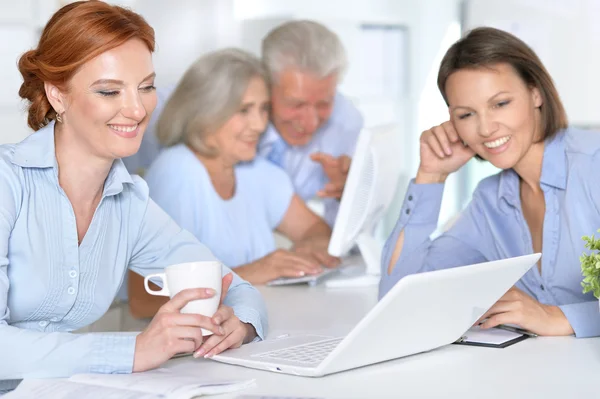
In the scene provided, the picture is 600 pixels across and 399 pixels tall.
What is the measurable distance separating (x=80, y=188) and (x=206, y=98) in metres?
1.49

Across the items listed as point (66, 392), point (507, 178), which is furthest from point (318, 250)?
point (66, 392)

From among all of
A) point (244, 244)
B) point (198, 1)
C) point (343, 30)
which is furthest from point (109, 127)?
point (343, 30)

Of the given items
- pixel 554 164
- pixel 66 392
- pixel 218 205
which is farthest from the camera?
pixel 218 205

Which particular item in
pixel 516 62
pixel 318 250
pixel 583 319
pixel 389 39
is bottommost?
pixel 318 250

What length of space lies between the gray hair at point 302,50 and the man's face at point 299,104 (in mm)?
35

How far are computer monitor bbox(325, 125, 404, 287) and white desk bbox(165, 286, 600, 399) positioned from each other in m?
0.87

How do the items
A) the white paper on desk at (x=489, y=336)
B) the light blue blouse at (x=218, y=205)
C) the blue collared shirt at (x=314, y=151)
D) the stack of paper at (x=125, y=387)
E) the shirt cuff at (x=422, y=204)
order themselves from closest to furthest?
the stack of paper at (x=125, y=387), the white paper on desk at (x=489, y=336), the shirt cuff at (x=422, y=204), the light blue blouse at (x=218, y=205), the blue collared shirt at (x=314, y=151)

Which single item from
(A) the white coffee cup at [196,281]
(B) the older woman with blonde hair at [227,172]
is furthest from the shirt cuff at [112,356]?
(B) the older woman with blonde hair at [227,172]

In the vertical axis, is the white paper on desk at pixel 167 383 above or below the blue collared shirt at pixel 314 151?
below

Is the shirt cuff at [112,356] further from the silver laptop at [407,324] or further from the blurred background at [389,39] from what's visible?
the blurred background at [389,39]

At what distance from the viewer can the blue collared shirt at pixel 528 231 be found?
6.04 ft

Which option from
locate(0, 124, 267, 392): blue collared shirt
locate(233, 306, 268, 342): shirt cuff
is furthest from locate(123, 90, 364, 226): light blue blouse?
locate(233, 306, 268, 342): shirt cuff

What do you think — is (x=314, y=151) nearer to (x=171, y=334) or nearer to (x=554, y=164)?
(x=554, y=164)

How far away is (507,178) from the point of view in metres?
2.06
